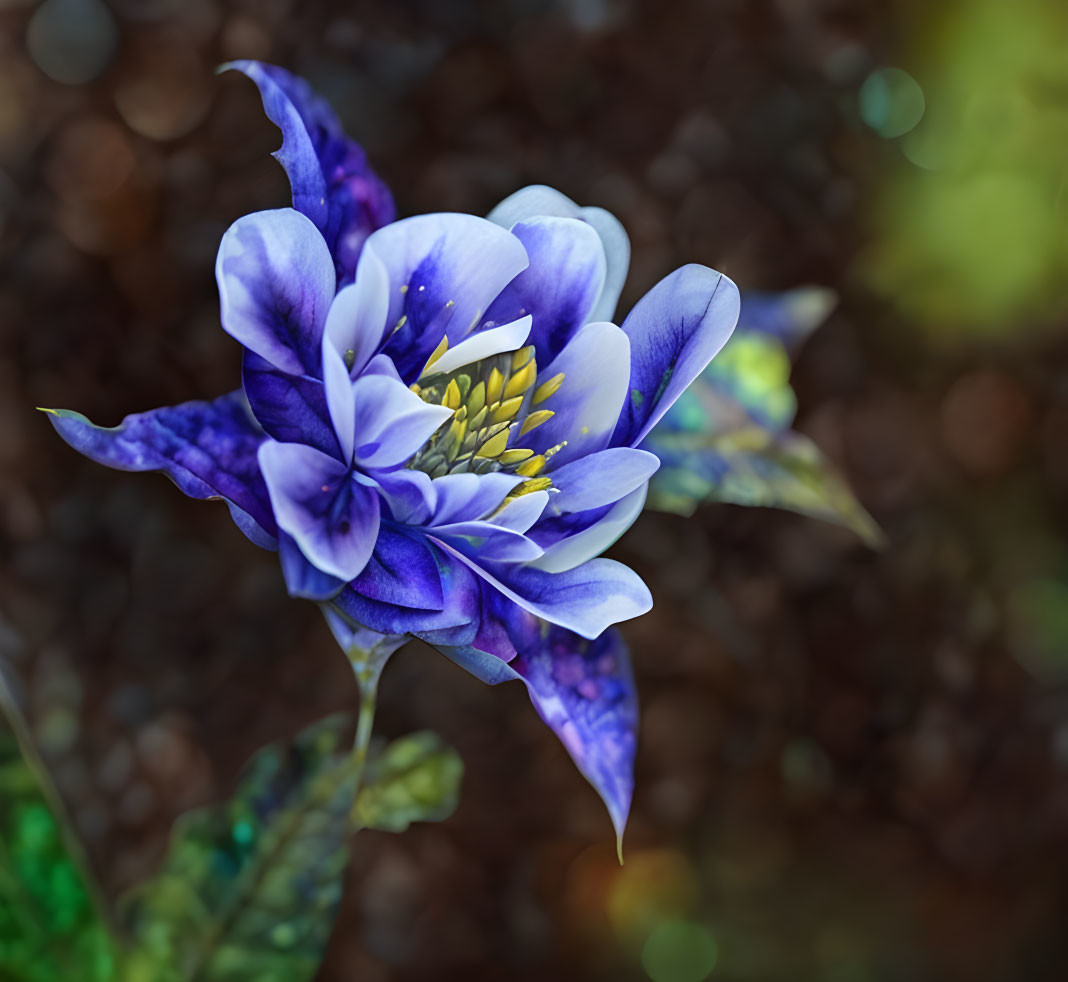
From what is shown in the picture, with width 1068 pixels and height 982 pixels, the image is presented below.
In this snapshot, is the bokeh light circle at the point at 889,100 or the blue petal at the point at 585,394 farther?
the bokeh light circle at the point at 889,100

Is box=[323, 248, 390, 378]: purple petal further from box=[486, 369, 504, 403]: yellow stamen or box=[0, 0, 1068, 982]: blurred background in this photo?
box=[0, 0, 1068, 982]: blurred background

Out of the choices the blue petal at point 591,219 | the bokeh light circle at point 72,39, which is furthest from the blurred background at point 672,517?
the blue petal at point 591,219

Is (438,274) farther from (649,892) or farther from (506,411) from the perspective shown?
(649,892)

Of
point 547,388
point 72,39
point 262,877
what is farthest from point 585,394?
point 72,39

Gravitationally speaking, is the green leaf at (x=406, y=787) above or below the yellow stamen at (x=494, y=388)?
below

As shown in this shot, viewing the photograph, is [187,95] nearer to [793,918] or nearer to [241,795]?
[241,795]

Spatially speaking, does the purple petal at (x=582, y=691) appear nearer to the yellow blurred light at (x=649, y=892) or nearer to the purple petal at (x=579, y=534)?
the purple petal at (x=579, y=534)
